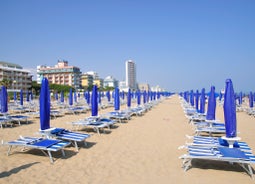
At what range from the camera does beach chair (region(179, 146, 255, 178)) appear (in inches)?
167

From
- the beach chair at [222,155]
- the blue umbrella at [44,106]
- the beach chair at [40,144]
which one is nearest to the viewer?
the beach chair at [222,155]

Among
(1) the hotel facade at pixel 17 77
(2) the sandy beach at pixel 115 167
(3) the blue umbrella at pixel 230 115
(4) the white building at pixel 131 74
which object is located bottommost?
(2) the sandy beach at pixel 115 167

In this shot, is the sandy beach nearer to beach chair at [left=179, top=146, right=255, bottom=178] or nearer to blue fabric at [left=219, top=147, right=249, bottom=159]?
beach chair at [left=179, top=146, right=255, bottom=178]

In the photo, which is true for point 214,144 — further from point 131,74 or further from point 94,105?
point 131,74

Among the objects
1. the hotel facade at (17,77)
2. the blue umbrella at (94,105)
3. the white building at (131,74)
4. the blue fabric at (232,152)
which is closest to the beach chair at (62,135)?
the blue umbrella at (94,105)

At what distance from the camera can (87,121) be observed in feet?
27.7

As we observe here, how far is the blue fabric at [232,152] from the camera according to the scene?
4.31 metres

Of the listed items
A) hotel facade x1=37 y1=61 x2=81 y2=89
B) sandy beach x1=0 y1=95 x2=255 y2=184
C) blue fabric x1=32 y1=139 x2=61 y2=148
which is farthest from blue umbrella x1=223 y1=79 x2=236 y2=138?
hotel facade x1=37 y1=61 x2=81 y2=89

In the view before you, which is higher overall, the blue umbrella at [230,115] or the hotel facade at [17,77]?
the hotel facade at [17,77]

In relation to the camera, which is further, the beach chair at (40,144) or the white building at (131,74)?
the white building at (131,74)

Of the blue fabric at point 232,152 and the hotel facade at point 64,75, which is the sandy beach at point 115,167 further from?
the hotel facade at point 64,75

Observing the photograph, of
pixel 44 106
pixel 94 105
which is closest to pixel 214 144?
pixel 44 106

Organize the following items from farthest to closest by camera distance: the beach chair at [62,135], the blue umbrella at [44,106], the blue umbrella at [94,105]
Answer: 1. the blue umbrella at [94,105]
2. the beach chair at [62,135]
3. the blue umbrella at [44,106]

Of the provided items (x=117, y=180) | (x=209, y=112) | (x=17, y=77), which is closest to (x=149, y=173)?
(x=117, y=180)
